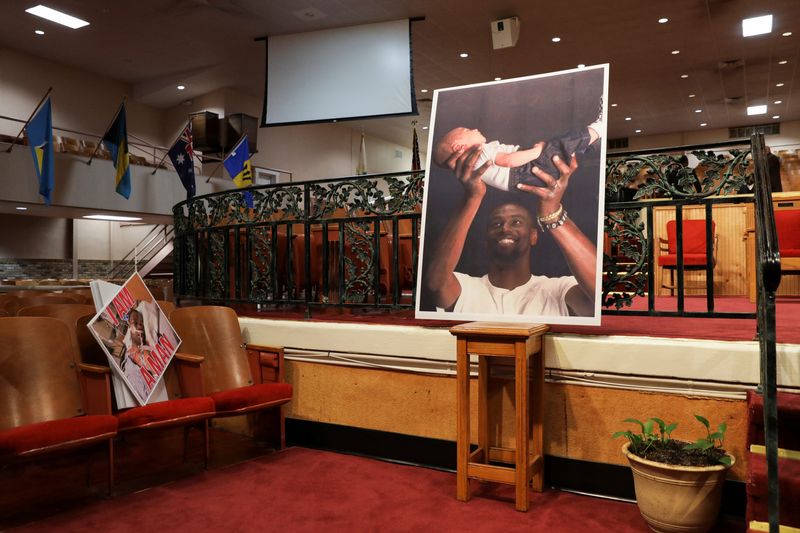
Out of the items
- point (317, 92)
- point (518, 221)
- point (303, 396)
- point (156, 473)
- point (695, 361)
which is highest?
point (317, 92)

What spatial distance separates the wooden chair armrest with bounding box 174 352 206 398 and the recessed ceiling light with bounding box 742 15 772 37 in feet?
33.0

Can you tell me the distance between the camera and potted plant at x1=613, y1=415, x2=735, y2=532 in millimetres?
2420

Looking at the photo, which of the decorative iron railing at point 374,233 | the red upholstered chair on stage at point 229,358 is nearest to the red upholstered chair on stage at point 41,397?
the red upholstered chair on stage at point 229,358

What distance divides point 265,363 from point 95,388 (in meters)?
1.10

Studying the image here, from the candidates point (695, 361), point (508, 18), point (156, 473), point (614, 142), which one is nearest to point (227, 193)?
point (156, 473)

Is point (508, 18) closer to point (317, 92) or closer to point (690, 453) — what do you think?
point (317, 92)

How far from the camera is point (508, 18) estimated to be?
9.31 m

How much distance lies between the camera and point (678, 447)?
262 cm

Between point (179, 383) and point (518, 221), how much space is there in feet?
7.51

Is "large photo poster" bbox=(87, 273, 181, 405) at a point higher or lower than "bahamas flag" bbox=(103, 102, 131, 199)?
lower

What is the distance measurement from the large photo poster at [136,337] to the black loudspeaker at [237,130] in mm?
9644

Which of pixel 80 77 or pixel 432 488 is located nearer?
pixel 432 488

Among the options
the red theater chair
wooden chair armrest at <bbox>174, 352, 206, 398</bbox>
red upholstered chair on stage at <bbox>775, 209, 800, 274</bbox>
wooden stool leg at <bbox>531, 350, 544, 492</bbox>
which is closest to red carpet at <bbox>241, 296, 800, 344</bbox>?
wooden stool leg at <bbox>531, 350, 544, 492</bbox>

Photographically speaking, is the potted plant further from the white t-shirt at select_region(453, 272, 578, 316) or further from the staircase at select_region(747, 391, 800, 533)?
the white t-shirt at select_region(453, 272, 578, 316)
